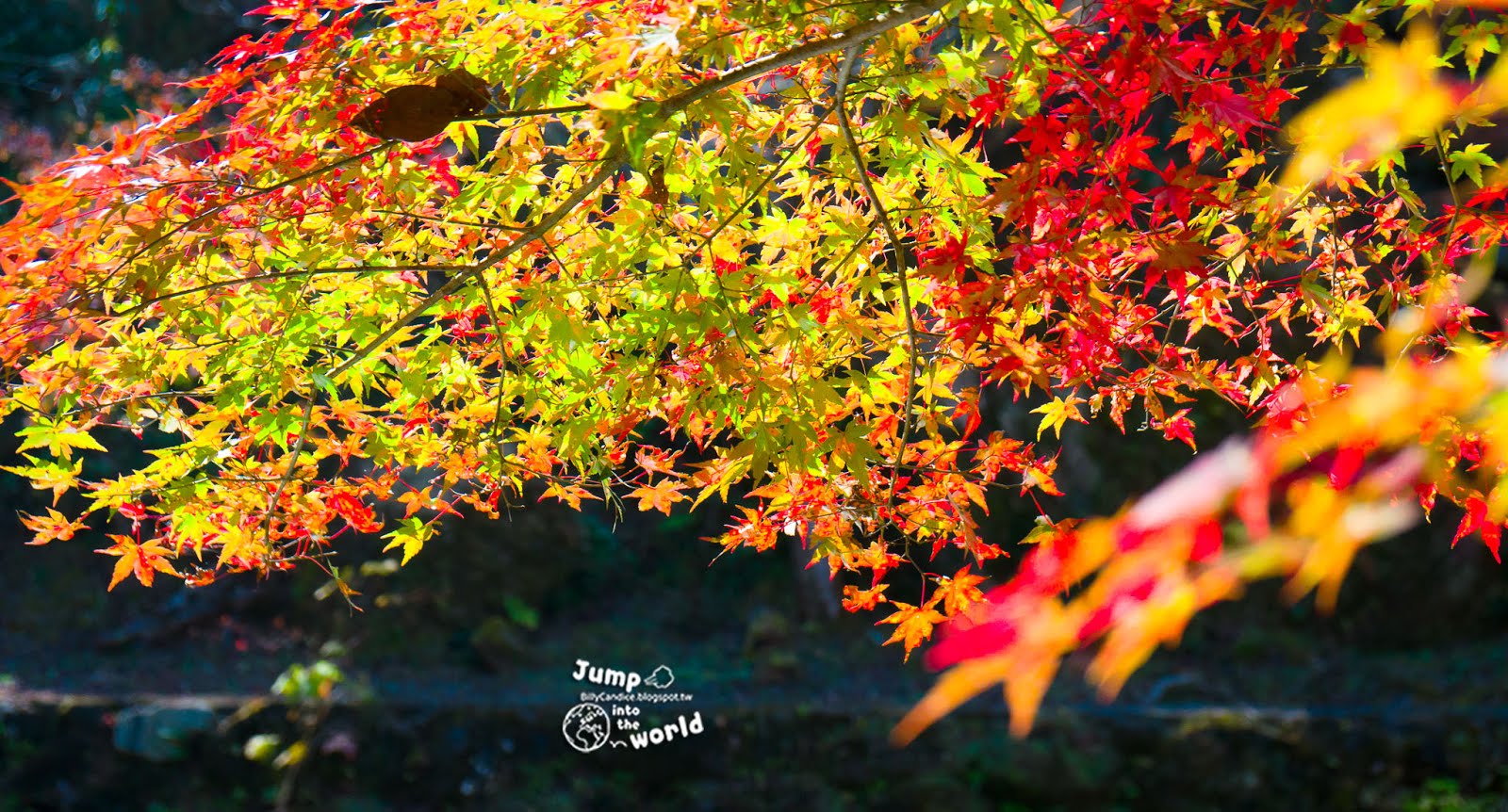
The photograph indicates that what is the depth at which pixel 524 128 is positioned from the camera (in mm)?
2096

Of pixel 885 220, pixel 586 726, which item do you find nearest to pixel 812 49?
pixel 885 220

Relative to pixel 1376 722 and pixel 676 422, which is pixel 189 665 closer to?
pixel 676 422

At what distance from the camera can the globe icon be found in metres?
4.94

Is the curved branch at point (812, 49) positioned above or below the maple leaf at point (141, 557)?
above

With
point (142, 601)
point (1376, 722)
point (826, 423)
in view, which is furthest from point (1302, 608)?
point (142, 601)

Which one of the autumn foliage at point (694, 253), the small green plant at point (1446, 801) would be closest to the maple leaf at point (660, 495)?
the autumn foliage at point (694, 253)

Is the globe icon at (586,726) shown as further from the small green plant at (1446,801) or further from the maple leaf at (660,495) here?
the small green plant at (1446,801)

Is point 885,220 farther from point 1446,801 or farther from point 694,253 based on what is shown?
point 1446,801

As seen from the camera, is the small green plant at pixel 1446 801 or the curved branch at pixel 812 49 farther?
the small green plant at pixel 1446 801

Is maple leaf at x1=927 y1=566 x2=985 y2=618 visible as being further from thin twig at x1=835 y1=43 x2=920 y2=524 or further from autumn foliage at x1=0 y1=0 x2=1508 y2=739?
thin twig at x1=835 y1=43 x2=920 y2=524

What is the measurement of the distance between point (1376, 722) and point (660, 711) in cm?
303

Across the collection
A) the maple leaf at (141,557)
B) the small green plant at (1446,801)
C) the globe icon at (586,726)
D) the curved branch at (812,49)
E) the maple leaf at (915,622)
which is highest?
the curved branch at (812,49)

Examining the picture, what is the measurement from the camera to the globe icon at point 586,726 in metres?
4.94

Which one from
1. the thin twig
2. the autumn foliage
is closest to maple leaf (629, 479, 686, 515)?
the autumn foliage
